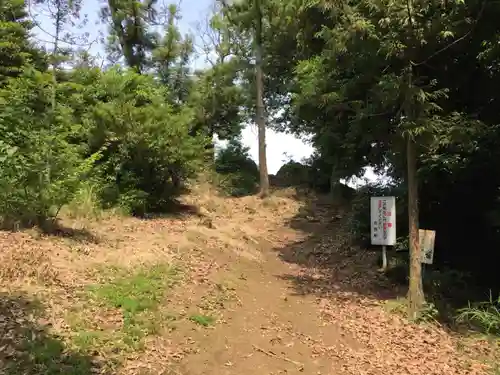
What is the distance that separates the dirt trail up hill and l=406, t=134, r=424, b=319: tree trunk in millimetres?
395

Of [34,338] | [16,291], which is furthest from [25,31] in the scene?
[34,338]

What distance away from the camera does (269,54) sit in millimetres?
23250

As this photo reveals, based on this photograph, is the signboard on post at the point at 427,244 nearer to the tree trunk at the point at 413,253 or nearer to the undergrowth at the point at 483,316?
the tree trunk at the point at 413,253

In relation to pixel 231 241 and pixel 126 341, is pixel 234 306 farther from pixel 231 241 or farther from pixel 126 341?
pixel 231 241

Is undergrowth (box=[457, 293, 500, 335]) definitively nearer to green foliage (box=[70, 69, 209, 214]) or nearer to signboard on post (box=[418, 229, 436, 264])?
signboard on post (box=[418, 229, 436, 264])

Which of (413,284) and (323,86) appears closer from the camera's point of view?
(413,284)

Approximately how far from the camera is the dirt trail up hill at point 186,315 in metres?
5.36

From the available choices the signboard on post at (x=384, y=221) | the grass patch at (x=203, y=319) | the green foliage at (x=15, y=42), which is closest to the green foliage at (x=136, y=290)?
the grass patch at (x=203, y=319)

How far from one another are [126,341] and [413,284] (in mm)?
5263

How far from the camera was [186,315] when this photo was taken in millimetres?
6891

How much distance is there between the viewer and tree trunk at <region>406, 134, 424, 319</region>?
334 inches

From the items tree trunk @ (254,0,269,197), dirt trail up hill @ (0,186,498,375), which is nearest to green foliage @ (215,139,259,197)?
tree trunk @ (254,0,269,197)

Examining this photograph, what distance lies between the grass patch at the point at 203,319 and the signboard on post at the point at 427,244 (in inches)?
175

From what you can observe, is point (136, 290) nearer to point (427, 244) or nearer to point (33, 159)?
point (33, 159)
